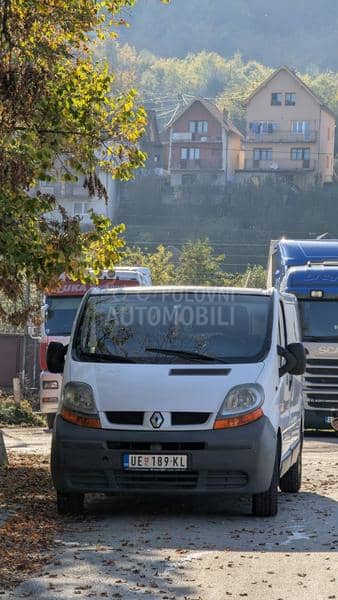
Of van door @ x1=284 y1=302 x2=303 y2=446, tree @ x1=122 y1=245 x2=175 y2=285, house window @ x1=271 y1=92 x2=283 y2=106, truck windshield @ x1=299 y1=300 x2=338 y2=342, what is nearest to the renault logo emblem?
van door @ x1=284 y1=302 x2=303 y2=446

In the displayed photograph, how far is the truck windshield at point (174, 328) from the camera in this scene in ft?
41.5

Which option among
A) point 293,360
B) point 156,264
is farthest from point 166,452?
point 156,264

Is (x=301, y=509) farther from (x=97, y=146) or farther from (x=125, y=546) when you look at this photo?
(x=97, y=146)

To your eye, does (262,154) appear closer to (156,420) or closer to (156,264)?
(156,264)

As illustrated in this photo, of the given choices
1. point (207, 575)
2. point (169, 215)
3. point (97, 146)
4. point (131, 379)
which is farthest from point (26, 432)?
point (169, 215)

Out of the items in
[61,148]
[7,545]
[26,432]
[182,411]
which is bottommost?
[26,432]

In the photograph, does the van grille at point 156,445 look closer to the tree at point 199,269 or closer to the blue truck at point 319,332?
the blue truck at point 319,332

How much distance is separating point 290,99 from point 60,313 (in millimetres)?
103817

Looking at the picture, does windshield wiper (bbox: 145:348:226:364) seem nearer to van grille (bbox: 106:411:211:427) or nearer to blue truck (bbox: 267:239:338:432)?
van grille (bbox: 106:411:211:427)

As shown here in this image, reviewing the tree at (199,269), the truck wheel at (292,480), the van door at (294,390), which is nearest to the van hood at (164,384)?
the van door at (294,390)

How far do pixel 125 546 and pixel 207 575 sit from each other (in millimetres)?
1244

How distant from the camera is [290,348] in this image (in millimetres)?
13125

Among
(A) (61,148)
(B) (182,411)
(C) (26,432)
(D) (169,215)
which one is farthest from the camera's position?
(D) (169,215)

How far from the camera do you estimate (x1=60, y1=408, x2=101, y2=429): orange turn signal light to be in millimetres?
12055
